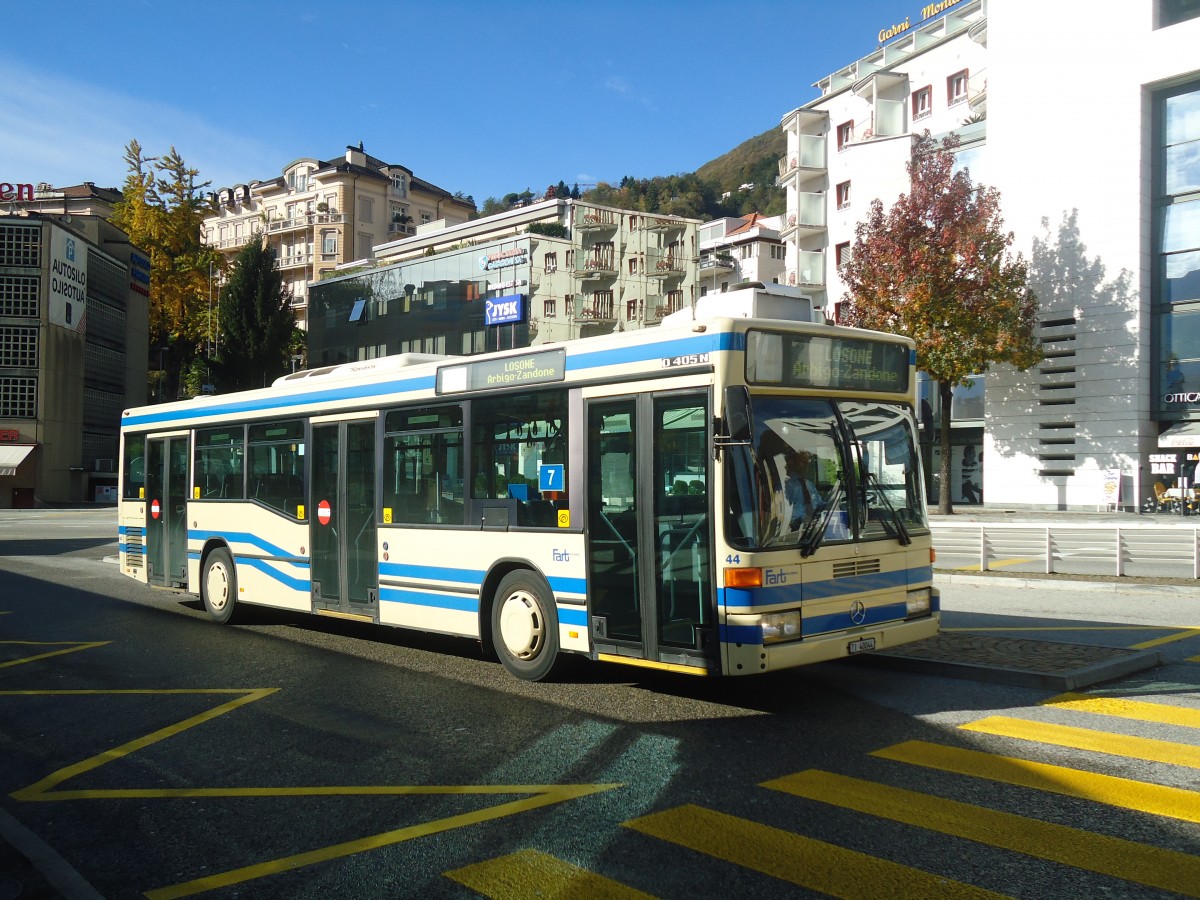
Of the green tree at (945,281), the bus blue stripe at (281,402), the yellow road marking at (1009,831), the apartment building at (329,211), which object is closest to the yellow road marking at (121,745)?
the bus blue stripe at (281,402)

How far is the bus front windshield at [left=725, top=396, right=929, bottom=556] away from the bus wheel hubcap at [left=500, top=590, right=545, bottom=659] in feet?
7.61

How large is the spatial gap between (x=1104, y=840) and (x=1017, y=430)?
35701 mm

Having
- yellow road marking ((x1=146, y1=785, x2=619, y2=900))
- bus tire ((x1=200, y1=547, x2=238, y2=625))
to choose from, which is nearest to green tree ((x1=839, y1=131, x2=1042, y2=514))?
bus tire ((x1=200, y1=547, x2=238, y2=625))

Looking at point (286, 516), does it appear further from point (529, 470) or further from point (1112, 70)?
point (1112, 70)

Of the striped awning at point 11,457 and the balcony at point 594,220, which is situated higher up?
the balcony at point 594,220

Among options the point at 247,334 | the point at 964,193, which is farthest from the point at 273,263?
the point at 964,193

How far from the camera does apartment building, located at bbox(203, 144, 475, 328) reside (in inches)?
3861

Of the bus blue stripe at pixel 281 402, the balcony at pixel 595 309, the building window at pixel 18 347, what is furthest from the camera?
the balcony at pixel 595 309

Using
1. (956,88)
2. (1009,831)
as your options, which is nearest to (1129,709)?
(1009,831)

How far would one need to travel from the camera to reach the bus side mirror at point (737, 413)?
6.79m

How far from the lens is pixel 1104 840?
473 cm

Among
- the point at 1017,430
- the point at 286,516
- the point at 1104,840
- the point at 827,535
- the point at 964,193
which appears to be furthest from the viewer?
the point at 1017,430

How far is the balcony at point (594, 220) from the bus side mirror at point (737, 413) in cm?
6991

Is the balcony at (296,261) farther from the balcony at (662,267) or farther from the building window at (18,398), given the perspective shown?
the building window at (18,398)
